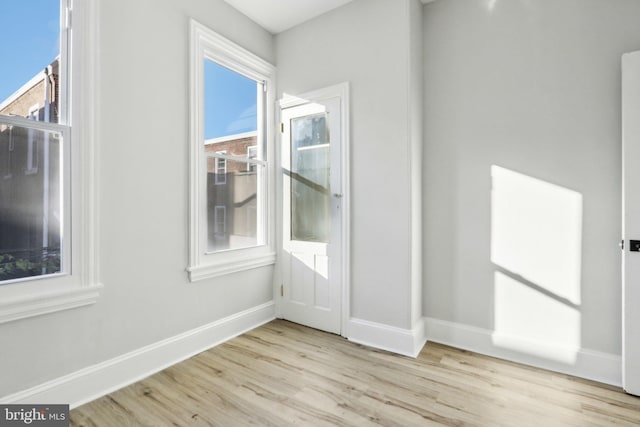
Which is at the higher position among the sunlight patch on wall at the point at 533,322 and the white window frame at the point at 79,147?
the white window frame at the point at 79,147

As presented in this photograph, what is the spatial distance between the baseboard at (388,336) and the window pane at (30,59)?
2.55 m

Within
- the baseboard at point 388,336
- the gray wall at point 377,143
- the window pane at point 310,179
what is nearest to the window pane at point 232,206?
the window pane at point 310,179

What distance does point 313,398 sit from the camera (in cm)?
190

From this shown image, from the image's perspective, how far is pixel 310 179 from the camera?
118 inches

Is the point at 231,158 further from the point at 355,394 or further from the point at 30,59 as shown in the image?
the point at 355,394

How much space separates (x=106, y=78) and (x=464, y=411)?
2907mm

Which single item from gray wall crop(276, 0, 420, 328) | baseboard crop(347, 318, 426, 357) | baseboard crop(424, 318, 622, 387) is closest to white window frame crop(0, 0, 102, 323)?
gray wall crop(276, 0, 420, 328)

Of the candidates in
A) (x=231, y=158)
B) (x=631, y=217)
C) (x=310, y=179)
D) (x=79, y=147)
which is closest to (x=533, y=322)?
A: (x=631, y=217)

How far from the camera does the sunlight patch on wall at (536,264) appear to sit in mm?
2172

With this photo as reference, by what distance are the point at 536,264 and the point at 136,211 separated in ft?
9.33

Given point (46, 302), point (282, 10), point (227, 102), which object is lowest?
point (46, 302)

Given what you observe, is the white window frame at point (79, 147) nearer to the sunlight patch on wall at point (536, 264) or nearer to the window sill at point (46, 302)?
the window sill at point (46, 302)

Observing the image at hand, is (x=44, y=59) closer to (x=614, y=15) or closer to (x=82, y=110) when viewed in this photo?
(x=82, y=110)

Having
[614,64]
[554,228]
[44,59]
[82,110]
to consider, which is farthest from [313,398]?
[614,64]
